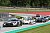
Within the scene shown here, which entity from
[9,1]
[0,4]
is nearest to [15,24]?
[0,4]

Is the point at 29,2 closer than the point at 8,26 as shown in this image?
No

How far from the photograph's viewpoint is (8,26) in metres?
17.3

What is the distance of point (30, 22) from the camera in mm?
20453

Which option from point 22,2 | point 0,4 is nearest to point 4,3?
point 0,4

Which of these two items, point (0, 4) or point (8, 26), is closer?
point (8, 26)

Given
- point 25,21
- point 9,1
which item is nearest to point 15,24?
point 25,21

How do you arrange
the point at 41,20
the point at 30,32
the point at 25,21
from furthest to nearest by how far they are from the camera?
the point at 41,20, the point at 25,21, the point at 30,32

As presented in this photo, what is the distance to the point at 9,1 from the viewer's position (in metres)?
64.4

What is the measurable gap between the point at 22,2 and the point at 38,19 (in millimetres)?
43506

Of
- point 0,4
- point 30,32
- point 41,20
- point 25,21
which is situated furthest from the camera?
point 0,4

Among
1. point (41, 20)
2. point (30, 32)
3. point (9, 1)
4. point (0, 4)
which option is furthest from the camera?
point (9, 1)

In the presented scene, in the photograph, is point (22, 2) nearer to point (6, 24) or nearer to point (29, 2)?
point (29, 2)

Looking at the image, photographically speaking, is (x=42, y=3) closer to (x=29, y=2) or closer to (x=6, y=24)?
(x=29, y=2)

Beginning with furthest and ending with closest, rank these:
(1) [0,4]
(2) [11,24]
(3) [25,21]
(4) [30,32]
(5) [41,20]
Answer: (1) [0,4], (5) [41,20], (3) [25,21], (2) [11,24], (4) [30,32]
